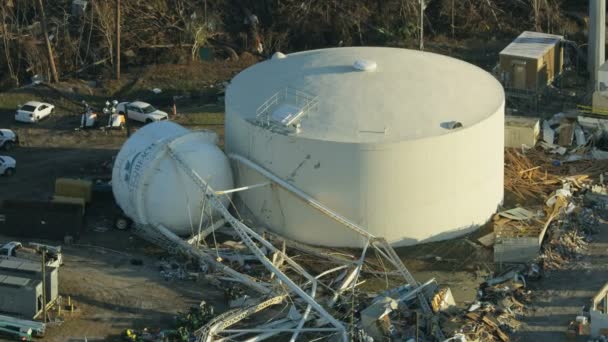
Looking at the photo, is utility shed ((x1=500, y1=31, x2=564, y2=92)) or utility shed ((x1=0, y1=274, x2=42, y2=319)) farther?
utility shed ((x1=500, y1=31, x2=564, y2=92))

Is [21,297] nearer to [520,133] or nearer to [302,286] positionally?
[302,286]

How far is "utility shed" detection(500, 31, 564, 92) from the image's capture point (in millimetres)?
62125

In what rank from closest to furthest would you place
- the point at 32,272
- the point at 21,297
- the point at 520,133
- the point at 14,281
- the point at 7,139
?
the point at 21,297 < the point at 14,281 < the point at 32,272 < the point at 520,133 < the point at 7,139

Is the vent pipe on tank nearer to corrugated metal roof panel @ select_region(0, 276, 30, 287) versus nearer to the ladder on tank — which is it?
the ladder on tank

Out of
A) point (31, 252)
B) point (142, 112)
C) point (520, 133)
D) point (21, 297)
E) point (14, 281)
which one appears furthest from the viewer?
point (142, 112)

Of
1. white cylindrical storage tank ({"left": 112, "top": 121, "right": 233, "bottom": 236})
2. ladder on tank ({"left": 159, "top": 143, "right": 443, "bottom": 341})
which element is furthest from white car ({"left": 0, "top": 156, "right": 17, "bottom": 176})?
ladder on tank ({"left": 159, "top": 143, "right": 443, "bottom": 341})

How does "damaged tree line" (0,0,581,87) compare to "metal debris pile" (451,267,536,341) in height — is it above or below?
above

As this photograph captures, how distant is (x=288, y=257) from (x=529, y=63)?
58.7 feet

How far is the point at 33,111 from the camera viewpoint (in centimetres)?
6144

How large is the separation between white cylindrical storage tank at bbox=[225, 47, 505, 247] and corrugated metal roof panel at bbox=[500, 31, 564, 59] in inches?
403

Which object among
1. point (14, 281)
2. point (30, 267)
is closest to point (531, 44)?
point (30, 267)

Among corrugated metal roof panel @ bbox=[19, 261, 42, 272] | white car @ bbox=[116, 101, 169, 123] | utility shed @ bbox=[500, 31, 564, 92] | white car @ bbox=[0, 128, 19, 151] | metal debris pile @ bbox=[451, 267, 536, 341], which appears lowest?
metal debris pile @ bbox=[451, 267, 536, 341]

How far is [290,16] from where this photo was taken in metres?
70.2

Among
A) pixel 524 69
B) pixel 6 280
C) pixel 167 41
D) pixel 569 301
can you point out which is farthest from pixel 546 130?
pixel 6 280
